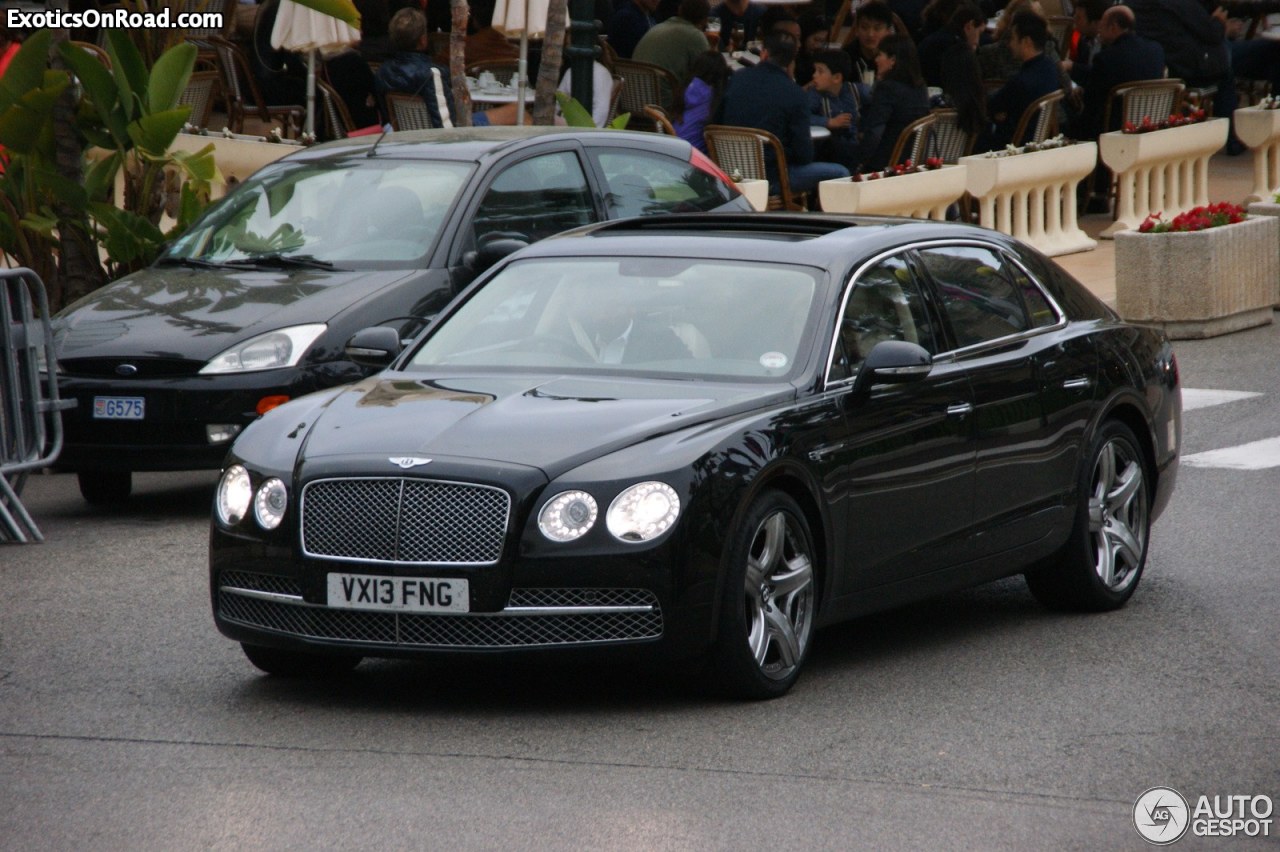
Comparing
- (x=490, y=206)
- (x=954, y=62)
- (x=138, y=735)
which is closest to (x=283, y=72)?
(x=954, y=62)

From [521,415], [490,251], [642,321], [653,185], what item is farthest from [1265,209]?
[521,415]

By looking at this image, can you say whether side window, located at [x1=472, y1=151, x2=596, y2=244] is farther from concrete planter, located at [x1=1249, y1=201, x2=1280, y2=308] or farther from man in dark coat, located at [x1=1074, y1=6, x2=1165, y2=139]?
man in dark coat, located at [x1=1074, y1=6, x2=1165, y2=139]

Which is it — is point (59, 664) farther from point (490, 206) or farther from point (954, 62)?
point (954, 62)

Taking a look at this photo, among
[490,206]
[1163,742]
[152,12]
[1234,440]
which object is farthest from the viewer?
[152,12]

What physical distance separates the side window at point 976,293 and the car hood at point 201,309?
330 centimetres

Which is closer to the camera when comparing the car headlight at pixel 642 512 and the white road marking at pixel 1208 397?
the car headlight at pixel 642 512

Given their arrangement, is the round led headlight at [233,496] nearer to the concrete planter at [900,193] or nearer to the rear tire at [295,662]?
the rear tire at [295,662]

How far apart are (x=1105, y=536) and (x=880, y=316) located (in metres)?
1.52

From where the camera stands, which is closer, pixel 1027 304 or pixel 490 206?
pixel 1027 304

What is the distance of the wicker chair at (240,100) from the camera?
68.1 ft

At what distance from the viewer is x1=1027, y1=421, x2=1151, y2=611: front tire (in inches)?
324

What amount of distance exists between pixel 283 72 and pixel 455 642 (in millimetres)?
16265

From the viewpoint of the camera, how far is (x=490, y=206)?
11.0m

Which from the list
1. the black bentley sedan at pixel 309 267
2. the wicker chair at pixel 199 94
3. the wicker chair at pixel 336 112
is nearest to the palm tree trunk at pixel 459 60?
the wicker chair at pixel 336 112
